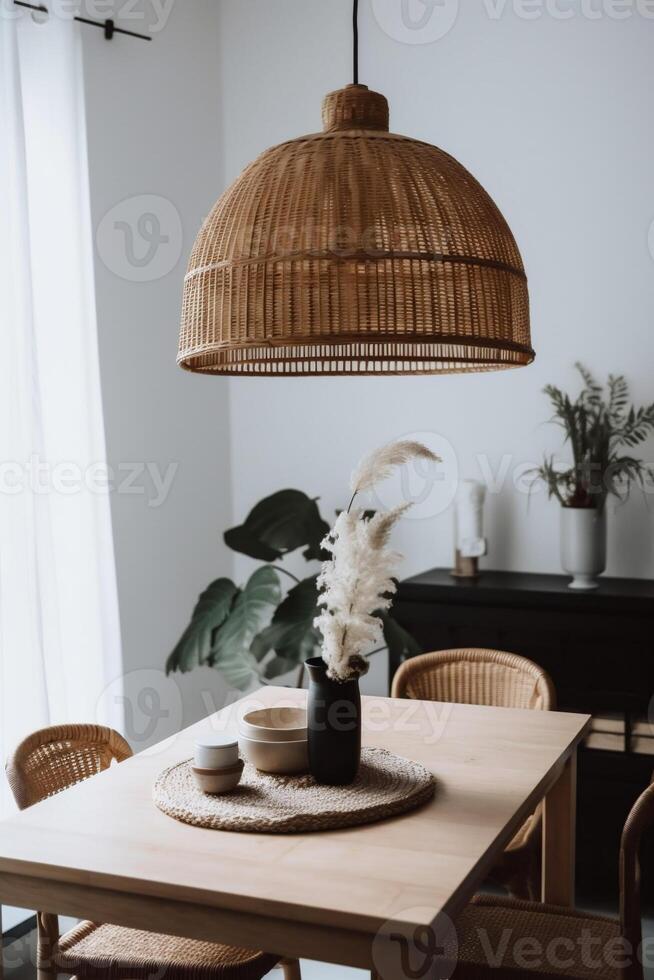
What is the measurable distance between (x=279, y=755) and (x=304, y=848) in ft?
1.10

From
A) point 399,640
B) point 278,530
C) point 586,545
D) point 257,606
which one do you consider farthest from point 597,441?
point 257,606

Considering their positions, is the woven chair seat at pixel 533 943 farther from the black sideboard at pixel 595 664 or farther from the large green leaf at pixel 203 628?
the large green leaf at pixel 203 628

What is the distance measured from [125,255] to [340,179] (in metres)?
2.24

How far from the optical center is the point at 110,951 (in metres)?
1.92

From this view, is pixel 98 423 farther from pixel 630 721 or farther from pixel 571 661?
pixel 630 721

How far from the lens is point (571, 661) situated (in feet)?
10.4

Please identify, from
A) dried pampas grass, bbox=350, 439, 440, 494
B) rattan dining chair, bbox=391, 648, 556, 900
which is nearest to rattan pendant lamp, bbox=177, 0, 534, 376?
dried pampas grass, bbox=350, 439, 440, 494

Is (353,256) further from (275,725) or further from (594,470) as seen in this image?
(594,470)

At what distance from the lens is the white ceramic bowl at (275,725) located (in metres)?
1.96

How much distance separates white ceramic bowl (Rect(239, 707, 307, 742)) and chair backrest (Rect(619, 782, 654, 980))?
0.59 metres
